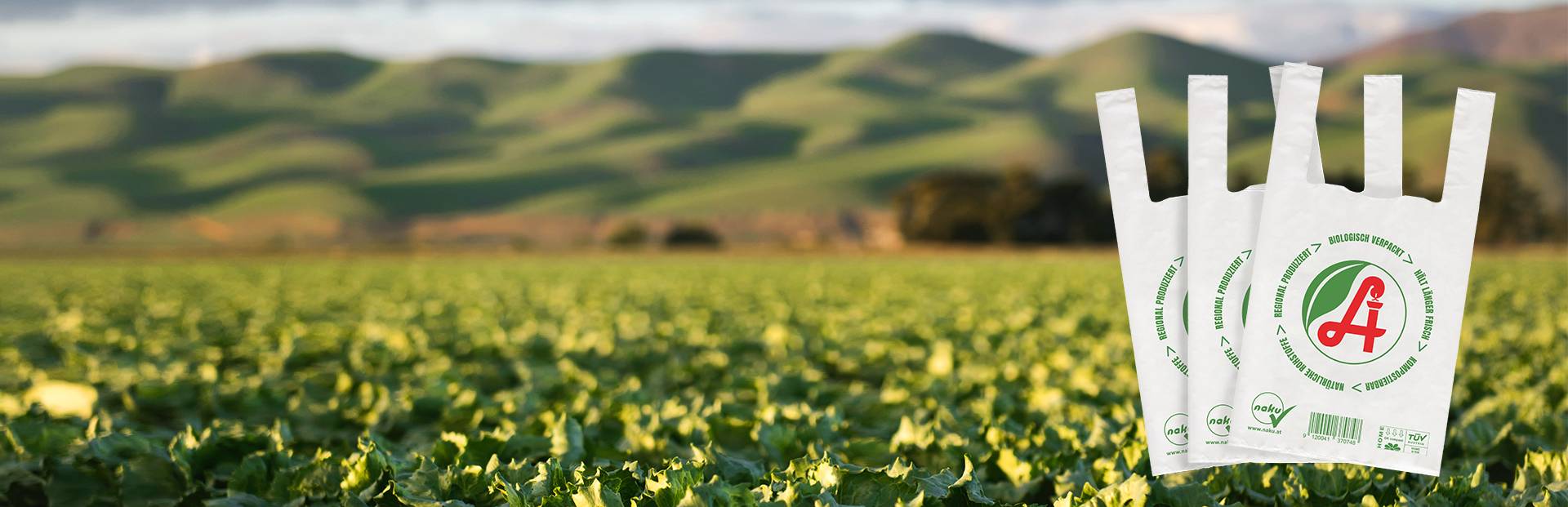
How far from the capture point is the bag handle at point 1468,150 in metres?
2.71

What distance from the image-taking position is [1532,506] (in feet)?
11.1

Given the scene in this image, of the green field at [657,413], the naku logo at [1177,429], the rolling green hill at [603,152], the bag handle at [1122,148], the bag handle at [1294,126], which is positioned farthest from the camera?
the rolling green hill at [603,152]

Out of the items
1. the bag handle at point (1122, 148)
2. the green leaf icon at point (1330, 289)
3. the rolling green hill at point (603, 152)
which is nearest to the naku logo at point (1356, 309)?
the green leaf icon at point (1330, 289)

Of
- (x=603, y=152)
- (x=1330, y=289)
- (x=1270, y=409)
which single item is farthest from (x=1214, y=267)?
(x=603, y=152)

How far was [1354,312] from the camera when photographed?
2.85 m

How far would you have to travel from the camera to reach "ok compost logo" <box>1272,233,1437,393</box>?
2818 millimetres

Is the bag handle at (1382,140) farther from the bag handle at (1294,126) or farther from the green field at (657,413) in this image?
the green field at (657,413)

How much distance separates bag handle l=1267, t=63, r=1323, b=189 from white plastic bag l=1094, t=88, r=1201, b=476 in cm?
23

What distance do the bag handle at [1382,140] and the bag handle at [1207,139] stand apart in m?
0.31

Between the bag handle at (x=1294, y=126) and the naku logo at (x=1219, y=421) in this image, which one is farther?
the naku logo at (x=1219, y=421)

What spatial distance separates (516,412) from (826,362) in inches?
204

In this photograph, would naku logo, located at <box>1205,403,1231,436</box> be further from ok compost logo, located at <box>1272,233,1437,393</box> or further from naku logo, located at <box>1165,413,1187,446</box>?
ok compost logo, located at <box>1272,233,1437,393</box>

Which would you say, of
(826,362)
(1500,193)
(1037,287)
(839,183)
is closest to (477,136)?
(839,183)

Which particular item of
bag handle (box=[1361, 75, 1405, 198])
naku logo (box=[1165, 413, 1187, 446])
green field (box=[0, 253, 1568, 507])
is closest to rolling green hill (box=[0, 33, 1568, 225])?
green field (box=[0, 253, 1568, 507])
